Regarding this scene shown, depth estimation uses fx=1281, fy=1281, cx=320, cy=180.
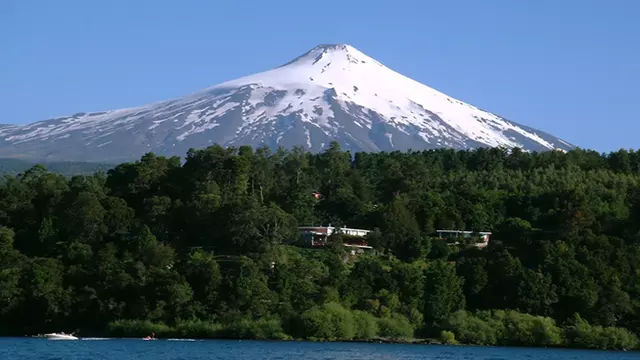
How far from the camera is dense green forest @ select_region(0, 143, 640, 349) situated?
65.2m

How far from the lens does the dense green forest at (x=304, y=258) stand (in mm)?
65250

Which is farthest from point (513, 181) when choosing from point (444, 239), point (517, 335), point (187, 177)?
point (517, 335)

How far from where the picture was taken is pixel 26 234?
76688 mm

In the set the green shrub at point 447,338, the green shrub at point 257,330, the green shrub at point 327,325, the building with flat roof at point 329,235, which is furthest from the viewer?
the building with flat roof at point 329,235

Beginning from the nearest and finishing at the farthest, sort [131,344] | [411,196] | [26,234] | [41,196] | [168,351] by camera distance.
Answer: [168,351] < [131,344] < [26,234] < [41,196] < [411,196]

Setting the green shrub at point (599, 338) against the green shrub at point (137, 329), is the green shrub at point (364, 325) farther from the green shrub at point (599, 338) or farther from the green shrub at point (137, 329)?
the green shrub at point (599, 338)

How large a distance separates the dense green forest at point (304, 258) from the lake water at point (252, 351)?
352cm

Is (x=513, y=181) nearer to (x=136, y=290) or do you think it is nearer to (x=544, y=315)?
(x=544, y=315)

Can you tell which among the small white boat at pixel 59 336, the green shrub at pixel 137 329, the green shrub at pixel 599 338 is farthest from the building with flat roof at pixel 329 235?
the small white boat at pixel 59 336

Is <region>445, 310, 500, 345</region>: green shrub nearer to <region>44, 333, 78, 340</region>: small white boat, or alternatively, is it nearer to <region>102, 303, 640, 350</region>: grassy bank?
<region>102, 303, 640, 350</region>: grassy bank

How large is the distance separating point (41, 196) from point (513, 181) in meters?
35.4

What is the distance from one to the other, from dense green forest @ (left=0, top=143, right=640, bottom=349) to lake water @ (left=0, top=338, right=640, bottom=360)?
352 cm

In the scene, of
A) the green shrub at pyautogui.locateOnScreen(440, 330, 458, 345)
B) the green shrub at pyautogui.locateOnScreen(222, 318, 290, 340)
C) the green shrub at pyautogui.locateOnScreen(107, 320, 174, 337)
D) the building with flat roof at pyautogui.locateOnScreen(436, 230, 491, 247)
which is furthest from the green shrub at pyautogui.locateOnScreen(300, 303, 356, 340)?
the building with flat roof at pyautogui.locateOnScreen(436, 230, 491, 247)

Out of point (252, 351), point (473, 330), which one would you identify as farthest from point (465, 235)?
point (252, 351)
